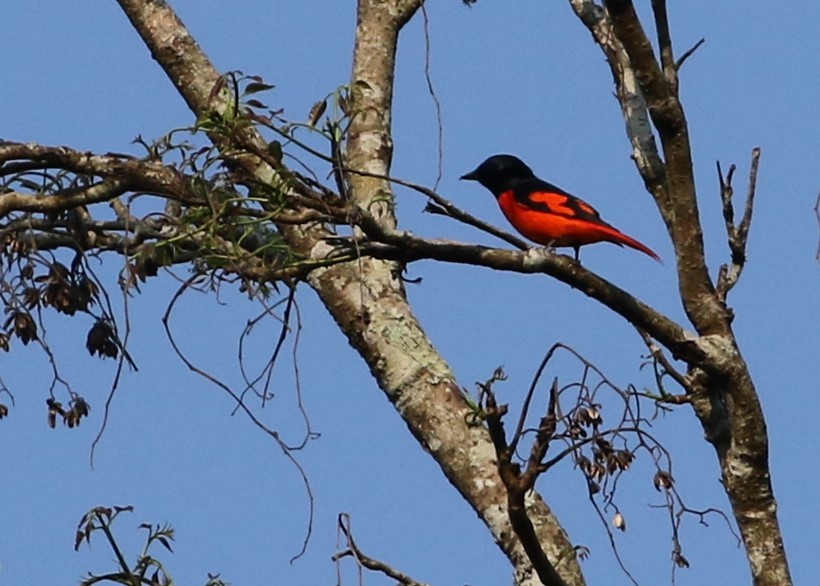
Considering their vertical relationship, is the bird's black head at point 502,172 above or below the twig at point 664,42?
above

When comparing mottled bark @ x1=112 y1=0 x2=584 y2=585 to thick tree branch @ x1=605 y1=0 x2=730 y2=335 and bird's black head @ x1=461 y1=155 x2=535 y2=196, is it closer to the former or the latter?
bird's black head @ x1=461 y1=155 x2=535 y2=196

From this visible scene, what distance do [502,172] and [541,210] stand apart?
2.37ft

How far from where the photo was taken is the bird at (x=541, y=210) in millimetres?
6523

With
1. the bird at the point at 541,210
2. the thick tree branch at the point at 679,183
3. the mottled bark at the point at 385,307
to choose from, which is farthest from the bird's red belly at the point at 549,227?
the thick tree branch at the point at 679,183

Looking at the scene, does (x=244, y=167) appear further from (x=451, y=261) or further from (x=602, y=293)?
(x=602, y=293)

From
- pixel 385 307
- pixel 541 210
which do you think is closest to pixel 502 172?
pixel 541 210

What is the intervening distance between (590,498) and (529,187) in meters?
2.89

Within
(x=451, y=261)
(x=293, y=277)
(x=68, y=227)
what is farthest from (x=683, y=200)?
(x=68, y=227)

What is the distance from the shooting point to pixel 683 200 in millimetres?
4840

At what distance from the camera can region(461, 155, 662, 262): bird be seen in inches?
257

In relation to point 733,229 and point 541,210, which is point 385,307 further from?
point 733,229

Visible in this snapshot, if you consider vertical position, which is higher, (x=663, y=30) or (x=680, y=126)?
(x=663, y=30)

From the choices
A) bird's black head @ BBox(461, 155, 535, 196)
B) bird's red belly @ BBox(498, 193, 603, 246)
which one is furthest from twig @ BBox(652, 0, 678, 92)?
bird's black head @ BBox(461, 155, 535, 196)

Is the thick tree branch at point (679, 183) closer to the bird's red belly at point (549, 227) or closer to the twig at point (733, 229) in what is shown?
→ the twig at point (733, 229)
